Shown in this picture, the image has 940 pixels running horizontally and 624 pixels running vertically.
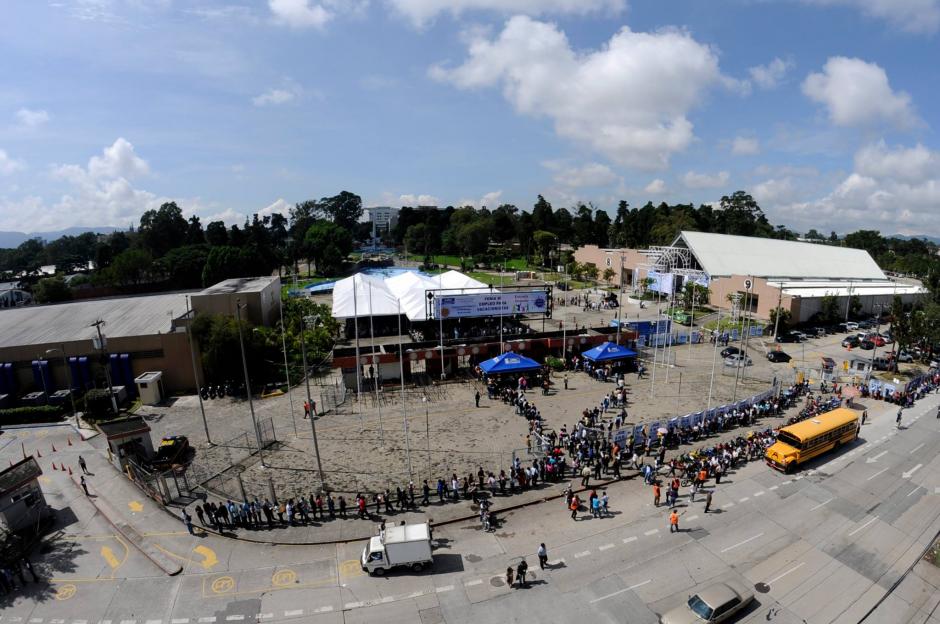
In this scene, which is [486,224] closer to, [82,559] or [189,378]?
[189,378]

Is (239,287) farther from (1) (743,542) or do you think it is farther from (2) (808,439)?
(2) (808,439)

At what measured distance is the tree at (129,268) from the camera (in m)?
77.5

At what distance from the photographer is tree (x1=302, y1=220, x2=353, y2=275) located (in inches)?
3807

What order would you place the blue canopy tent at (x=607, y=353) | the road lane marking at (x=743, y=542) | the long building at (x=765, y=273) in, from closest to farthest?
1. the road lane marking at (x=743, y=542)
2. the blue canopy tent at (x=607, y=353)
3. the long building at (x=765, y=273)

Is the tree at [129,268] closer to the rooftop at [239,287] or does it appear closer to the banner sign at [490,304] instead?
the rooftop at [239,287]

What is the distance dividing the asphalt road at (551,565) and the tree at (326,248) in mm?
78728

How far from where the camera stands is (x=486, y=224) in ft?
379

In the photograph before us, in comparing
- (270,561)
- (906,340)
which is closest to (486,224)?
(906,340)

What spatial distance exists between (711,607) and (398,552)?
30.7ft

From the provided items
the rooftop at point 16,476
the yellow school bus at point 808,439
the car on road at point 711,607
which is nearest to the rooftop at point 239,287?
the rooftop at point 16,476

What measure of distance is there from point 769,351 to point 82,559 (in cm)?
4937

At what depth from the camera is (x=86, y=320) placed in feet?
126

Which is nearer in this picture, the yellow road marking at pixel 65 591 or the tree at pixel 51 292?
the yellow road marking at pixel 65 591

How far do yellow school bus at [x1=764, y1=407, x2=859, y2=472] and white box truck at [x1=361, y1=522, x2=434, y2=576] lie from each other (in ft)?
56.3
